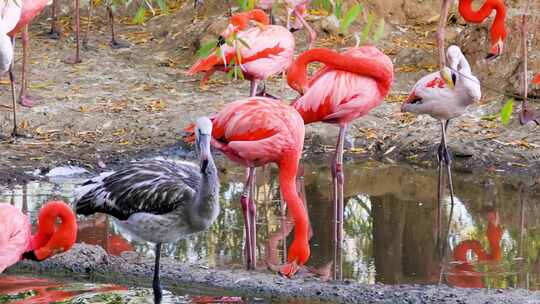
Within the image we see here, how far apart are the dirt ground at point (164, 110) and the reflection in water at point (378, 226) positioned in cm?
46

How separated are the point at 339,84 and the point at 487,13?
191 cm

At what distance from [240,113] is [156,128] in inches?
130

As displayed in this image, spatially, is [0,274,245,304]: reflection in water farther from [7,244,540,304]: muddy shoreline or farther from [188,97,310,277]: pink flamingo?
[188,97,310,277]: pink flamingo

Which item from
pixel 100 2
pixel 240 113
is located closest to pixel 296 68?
pixel 240 113

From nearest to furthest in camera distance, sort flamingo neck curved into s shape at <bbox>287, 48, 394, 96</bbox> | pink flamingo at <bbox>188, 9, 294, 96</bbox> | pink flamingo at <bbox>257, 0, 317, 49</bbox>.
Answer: flamingo neck curved into s shape at <bbox>287, 48, 394, 96</bbox>
pink flamingo at <bbox>188, 9, 294, 96</bbox>
pink flamingo at <bbox>257, 0, 317, 49</bbox>

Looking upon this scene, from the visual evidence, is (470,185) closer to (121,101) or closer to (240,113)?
(240,113)

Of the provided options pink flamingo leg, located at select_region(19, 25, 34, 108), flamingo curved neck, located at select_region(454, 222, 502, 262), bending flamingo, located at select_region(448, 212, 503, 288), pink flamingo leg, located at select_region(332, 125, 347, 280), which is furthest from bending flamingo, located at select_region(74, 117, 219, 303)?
pink flamingo leg, located at select_region(19, 25, 34, 108)

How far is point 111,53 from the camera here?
38.3ft

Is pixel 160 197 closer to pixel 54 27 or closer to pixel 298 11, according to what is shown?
pixel 298 11

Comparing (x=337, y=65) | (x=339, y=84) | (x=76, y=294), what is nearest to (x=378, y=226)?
(x=339, y=84)

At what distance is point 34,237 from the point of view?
226 inches

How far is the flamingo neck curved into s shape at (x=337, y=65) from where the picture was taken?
7.11 metres

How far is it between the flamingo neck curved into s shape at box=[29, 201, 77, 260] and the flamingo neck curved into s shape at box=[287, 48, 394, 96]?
203cm

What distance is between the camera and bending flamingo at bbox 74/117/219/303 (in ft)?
18.0
